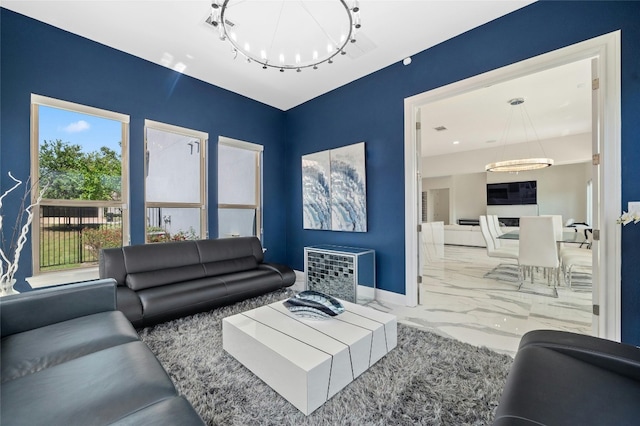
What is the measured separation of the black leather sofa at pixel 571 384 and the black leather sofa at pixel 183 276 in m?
2.66

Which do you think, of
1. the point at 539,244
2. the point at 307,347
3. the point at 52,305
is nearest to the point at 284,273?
the point at 307,347

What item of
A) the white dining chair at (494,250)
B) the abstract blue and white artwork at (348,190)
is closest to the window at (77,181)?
the abstract blue and white artwork at (348,190)

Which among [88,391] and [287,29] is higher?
[287,29]

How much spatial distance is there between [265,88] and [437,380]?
13.4 ft

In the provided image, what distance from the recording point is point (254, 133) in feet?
14.7

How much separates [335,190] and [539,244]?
2.92 metres

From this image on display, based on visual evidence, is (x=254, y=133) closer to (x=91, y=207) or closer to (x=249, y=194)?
(x=249, y=194)

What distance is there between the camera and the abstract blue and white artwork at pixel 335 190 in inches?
150

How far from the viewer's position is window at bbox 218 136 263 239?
4.10 meters

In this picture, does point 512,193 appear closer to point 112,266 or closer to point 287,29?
point 287,29

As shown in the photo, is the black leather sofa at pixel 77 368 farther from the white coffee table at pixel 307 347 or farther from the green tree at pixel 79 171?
the green tree at pixel 79 171

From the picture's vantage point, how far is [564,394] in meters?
0.95

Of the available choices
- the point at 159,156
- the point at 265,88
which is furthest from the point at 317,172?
the point at 159,156

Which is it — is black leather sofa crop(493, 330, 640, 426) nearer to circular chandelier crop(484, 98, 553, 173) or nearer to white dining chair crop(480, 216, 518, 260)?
white dining chair crop(480, 216, 518, 260)
